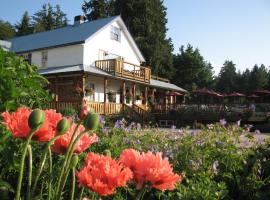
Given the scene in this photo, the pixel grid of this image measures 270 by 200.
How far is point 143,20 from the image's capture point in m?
51.7

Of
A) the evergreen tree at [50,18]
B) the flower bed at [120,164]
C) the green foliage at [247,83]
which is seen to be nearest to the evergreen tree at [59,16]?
the evergreen tree at [50,18]

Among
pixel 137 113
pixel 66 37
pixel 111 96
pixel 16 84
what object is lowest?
pixel 137 113

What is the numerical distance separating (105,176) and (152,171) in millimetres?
126

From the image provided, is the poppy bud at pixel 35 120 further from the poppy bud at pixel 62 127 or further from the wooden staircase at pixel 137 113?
the wooden staircase at pixel 137 113

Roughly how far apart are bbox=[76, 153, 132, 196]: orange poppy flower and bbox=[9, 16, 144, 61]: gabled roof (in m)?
27.4

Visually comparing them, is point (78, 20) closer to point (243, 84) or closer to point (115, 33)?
point (115, 33)

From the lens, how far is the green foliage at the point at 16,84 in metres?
2.32

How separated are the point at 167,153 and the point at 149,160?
Answer: 2924 millimetres

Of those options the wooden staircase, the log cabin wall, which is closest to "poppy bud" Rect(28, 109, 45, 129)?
the wooden staircase

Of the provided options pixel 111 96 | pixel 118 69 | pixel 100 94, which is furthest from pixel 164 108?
pixel 100 94

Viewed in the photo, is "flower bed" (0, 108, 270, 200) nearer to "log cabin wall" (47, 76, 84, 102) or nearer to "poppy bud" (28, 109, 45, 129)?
"poppy bud" (28, 109, 45, 129)

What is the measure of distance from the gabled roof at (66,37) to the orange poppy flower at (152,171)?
27.4m

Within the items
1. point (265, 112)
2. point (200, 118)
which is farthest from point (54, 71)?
point (265, 112)

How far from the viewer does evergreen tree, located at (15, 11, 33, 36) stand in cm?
6994
